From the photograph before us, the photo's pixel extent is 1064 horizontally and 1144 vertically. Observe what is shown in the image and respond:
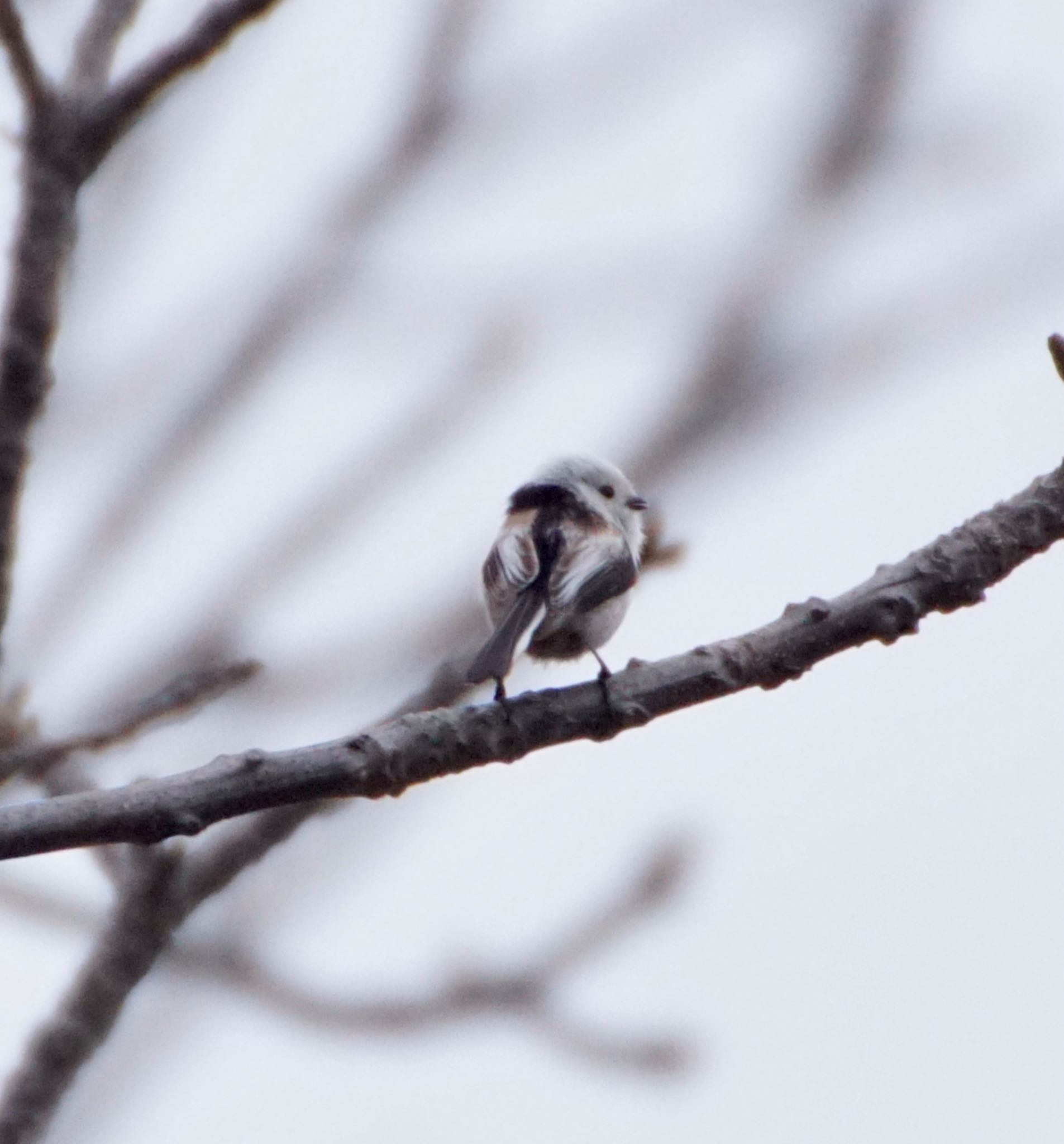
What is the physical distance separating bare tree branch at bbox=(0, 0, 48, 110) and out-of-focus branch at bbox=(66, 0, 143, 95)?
79 mm

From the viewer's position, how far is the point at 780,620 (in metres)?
2.12

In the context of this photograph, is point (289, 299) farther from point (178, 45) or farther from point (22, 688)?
point (22, 688)

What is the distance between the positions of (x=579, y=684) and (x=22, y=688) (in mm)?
827

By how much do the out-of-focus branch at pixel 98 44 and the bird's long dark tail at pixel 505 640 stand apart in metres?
0.90

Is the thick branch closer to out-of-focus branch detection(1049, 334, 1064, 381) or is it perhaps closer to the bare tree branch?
out-of-focus branch detection(1049, 334, 1064, 381)

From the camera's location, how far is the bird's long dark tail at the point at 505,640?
203 cm

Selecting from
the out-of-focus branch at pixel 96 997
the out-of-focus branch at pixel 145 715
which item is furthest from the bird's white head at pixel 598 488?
the out-of-focus branch at pixel 96 997

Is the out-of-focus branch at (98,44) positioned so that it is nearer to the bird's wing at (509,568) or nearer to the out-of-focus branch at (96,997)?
the out-of-focus branch at (96,997)

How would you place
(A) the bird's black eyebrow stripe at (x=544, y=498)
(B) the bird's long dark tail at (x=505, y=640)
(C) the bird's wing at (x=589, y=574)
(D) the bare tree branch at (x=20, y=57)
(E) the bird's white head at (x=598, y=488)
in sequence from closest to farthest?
(D) the bare tree branch at (x=20, y=57), (B) the bird's long dark tail at (x=505, y=640), (C) the bird's wing at (x=589, y=574), (A) the bird's black eyebrow stripe at (x=544, y=498), (E) the bird's white head at (x=598, y=488)

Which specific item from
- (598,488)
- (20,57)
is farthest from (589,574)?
(20,57)

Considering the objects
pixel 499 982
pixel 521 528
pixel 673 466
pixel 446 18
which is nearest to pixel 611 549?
pixel 521 528

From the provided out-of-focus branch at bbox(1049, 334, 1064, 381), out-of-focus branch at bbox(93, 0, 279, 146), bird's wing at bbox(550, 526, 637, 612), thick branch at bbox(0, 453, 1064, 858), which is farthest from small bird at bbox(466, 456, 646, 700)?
out-of-focus branch at bbox(93, 0, 279, 146)

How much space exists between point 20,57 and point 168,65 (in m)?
0.17

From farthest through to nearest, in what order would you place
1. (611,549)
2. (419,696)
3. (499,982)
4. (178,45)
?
(611,549) → (499,982) → (419,696) → (178,45)
